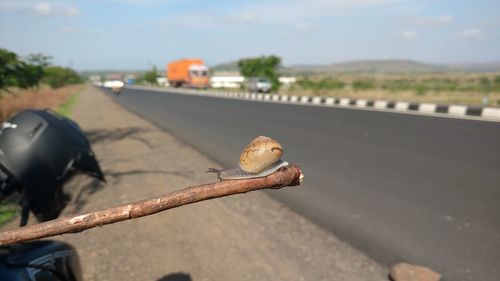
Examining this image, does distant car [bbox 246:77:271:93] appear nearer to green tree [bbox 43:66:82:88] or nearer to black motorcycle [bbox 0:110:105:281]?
green tree [bbox 43:66:82:88]

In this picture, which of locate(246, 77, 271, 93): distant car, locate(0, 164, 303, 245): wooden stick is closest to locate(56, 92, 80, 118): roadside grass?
locate(0, 164, 303, 245): wooden stick

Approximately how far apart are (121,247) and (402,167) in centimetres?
480

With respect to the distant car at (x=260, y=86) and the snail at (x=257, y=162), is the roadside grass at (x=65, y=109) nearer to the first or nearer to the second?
the snail at (x=257, y=162)

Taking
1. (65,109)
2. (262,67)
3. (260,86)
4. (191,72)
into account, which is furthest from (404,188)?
(262,67)

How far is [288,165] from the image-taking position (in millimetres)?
708

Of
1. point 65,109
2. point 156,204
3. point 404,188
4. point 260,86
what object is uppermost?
point 156,204

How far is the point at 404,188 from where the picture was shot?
219 inches

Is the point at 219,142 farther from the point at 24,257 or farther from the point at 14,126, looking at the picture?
the point at 24,257

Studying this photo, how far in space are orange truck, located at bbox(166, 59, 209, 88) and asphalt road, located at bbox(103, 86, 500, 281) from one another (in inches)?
1577

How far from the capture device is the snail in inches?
26.5

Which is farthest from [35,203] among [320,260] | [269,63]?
[269,63]

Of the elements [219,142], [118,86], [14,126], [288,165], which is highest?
[118,86]

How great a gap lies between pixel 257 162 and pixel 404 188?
5379 mm

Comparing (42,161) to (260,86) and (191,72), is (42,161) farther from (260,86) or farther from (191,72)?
(191,72)
